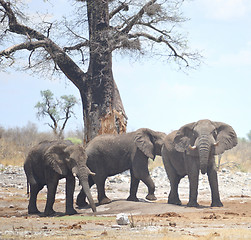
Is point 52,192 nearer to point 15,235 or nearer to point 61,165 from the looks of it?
point 61,165

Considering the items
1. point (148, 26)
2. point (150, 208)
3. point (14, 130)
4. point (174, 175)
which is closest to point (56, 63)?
point (148, 26)

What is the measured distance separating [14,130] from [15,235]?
3659cm

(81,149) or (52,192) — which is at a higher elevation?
(81,149)

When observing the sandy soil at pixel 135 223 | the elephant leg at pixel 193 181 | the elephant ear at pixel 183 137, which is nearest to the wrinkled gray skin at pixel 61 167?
the sandy soil at pixel 135 223

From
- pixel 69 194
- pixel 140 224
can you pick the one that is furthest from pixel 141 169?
pixel 140 224

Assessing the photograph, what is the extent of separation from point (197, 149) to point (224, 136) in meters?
1.01

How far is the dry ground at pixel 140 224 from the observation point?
848 centimetres

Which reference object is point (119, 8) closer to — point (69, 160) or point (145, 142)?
point (145, 142)

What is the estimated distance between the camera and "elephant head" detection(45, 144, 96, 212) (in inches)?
484

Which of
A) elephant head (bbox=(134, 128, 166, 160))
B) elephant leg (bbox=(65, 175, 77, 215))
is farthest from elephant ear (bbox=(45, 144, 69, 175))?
elephant head (bbox=(134, 128, 166, 160))

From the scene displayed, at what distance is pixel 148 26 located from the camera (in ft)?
67.6

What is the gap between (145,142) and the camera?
15.2 meters

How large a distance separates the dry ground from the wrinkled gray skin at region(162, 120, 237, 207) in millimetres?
743

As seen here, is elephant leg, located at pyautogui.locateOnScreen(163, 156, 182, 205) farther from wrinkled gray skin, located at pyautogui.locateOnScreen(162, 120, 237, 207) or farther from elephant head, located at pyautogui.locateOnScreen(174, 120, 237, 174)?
elephant head, located at pyautogui.locateOnScreen(174, 120, 237, 174)
